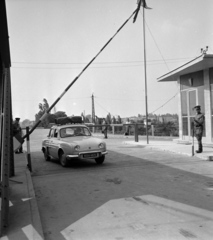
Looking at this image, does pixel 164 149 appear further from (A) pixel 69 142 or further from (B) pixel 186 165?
(A) pixel 69 142

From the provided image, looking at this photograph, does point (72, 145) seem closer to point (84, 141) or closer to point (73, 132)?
point (84, 141)

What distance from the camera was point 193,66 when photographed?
42.9 feet

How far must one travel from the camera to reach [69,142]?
8.91m

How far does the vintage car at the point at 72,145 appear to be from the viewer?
8625 millimetres

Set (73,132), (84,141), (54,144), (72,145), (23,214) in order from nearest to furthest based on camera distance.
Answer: (23,214)
(72,145)
(84,141)
(54,144)
(73,132)

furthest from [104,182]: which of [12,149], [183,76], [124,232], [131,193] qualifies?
[183,76]

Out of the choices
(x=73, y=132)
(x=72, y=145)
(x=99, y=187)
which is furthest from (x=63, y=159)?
(x=99, y=187)

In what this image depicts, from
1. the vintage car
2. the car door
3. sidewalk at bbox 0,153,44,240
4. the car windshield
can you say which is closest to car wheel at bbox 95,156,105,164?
the vintage car

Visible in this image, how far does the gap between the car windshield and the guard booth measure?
6.15m

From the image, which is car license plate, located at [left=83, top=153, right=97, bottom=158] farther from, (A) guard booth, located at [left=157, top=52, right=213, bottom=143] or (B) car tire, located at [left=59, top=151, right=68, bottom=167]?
(A) guard booth, located at [left=157, top=52, right=213, bottom=143]

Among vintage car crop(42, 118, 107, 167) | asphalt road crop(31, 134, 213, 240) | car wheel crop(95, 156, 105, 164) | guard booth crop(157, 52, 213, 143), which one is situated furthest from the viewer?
guard booth crop(157, 52, 213, 143)

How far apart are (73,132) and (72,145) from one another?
1.31 meters

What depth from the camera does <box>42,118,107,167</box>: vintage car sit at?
8.62 m

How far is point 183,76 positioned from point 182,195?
1140 centimetres
